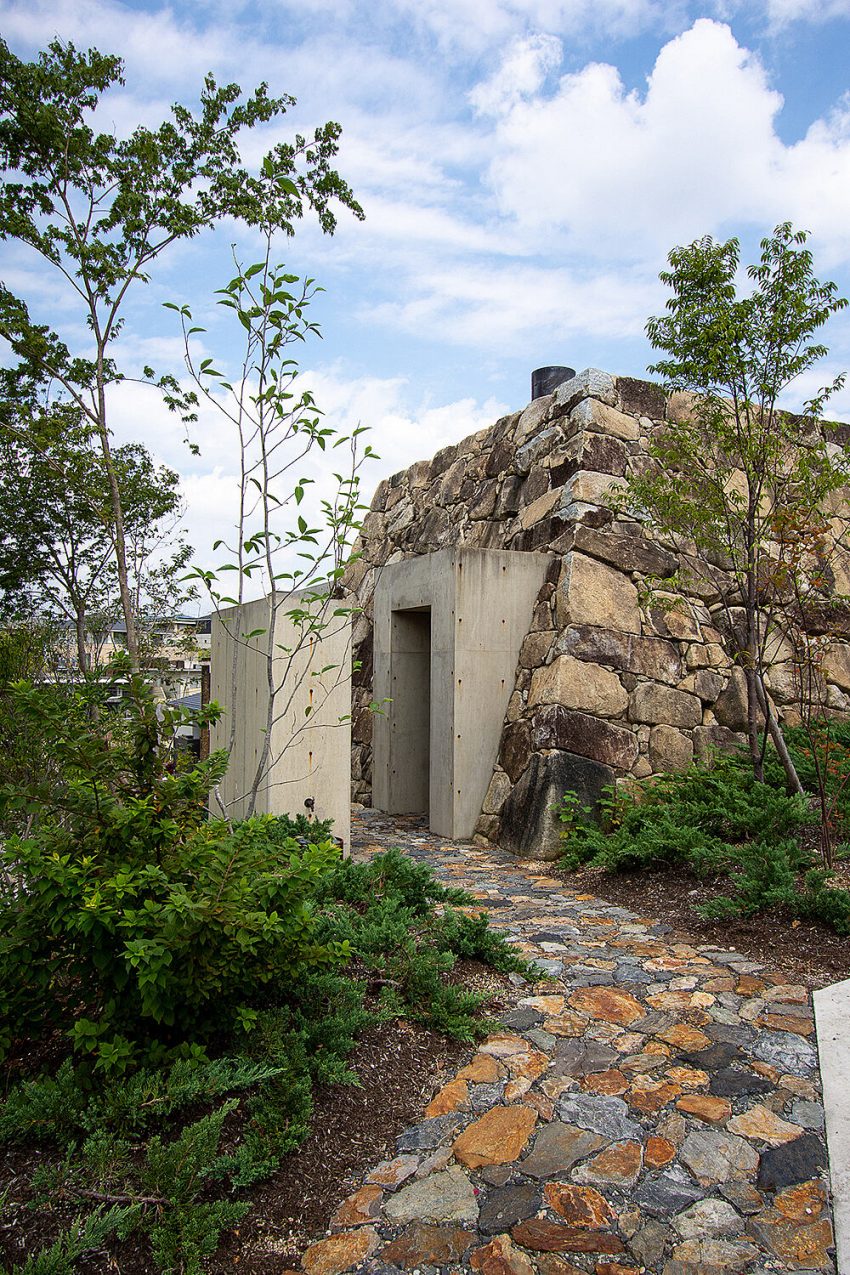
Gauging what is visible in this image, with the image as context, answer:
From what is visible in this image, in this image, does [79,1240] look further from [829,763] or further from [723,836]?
[829,763]

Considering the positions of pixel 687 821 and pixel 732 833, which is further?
pixel 687 821

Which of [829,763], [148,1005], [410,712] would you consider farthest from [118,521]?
[148,1005]

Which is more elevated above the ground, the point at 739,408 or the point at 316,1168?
the point at 739,408

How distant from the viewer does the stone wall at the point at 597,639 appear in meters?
6.80

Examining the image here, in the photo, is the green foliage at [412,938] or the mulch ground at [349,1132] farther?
the green foliage at [412,938]

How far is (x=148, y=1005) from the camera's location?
236cm

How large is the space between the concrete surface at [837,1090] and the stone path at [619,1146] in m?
0.04

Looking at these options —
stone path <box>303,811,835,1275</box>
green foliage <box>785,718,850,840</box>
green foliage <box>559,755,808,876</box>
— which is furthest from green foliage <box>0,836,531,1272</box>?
green foliage <box>785,718,850,840</box>

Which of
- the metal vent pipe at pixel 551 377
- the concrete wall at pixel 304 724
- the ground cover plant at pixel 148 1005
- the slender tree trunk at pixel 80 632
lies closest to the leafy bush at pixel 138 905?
the ground cover plant at pixel 148 1005

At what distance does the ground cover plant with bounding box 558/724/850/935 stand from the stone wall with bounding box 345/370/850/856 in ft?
0.98

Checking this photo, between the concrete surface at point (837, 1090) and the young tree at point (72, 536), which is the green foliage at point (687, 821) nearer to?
the concrete surface at point (837, 1090)

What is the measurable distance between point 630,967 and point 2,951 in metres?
2.84

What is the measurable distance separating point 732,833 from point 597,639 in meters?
1.97

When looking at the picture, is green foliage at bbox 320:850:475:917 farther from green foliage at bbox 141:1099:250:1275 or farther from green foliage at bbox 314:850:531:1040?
green foliage at bbox 141:1099:250:1275
